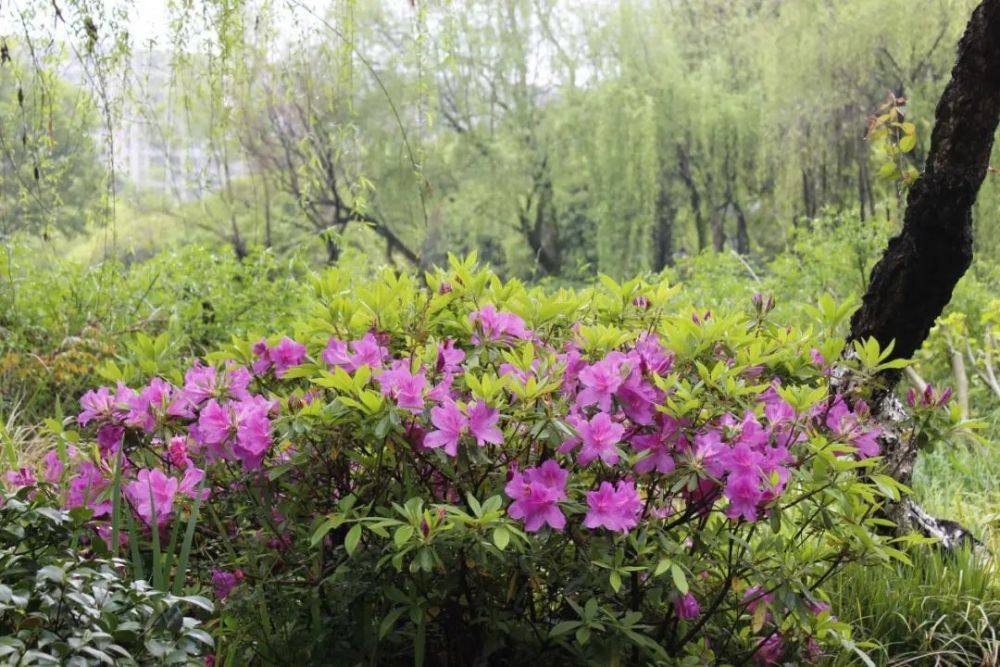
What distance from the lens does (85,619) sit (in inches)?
39.3

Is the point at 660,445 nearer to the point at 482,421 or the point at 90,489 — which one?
the point at 482,421

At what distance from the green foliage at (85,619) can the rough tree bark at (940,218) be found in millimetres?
1819

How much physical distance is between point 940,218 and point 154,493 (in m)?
2.00

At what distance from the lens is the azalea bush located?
4.63 ft

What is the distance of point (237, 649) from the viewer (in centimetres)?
168

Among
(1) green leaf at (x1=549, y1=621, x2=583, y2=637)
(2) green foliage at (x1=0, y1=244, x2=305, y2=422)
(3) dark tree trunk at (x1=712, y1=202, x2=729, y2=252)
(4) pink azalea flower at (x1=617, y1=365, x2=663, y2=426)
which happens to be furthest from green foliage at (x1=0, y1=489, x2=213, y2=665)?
(3) dark tree trunk at (x1=712, y1=202, x2=729, y2=252)

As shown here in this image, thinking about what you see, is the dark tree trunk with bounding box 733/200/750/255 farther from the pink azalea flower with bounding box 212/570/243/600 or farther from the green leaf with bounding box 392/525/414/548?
the green leaf with bounding box 392/525/414/548

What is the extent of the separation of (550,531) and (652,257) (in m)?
13.8

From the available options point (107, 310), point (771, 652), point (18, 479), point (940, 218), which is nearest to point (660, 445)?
point (771, 652)

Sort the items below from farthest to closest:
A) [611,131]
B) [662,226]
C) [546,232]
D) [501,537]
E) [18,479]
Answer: [546,232]
[662,226]
[611,131]
[18,479]
[501,537]

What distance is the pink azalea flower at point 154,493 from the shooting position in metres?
1.56

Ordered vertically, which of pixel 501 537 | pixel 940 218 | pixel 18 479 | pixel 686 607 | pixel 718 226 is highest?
pixel 940 218

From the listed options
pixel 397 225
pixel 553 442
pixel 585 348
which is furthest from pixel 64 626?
pixel 397 225

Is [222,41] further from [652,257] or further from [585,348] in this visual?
[652,257]
